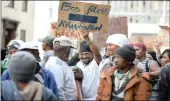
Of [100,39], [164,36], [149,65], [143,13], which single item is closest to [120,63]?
[149,65]

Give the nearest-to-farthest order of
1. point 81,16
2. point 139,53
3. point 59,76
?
point 59,76
point 139,53
point 81,16

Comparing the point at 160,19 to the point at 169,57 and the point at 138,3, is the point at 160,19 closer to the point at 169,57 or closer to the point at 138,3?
the point at 138,3

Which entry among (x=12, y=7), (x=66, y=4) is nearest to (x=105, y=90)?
(x=66, y=4)

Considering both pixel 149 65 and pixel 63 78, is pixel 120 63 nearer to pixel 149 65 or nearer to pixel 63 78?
pixel 63 78

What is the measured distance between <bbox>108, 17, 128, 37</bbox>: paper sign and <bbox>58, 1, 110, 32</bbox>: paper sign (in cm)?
45

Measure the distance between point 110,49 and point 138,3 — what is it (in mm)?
32997

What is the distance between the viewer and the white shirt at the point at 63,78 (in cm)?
632

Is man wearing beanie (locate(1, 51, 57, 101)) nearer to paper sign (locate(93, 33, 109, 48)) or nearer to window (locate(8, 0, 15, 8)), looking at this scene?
paper sign (locate(93, 33, 109, 48))

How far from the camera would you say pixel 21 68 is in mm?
4797

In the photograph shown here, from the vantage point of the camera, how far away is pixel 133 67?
584 cm

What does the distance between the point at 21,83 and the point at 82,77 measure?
2.41m

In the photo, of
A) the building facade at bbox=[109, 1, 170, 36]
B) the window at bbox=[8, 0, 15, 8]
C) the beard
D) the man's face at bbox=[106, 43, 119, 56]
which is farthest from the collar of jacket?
the building facade at bbox=[109, 1, 170, 36]

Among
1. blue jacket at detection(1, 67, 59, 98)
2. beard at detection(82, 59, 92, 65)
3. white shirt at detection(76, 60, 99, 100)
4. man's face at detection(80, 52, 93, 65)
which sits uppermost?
man's face at detection(80, 52, 93, 65)

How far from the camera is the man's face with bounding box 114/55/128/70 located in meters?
5.74
